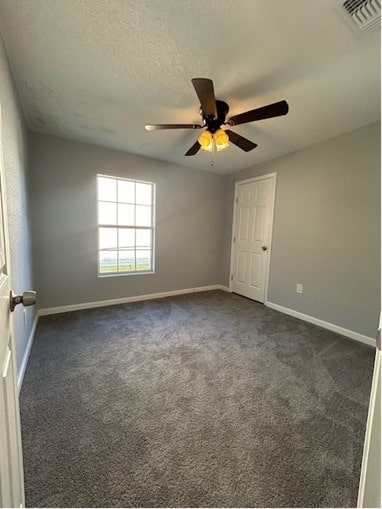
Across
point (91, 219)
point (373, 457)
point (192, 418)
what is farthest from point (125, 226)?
point (373, 457)

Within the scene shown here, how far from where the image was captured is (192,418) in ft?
4.61

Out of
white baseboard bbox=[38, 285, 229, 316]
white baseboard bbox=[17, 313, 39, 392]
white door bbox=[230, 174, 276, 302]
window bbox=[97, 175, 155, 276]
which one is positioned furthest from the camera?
white door bbox=[230, 174, 276, 302]

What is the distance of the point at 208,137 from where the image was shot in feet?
6.66

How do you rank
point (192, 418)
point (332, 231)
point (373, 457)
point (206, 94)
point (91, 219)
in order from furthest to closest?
1. point (91, 219)
2. point (332, 231)
3. point (206, 94)
4. point (192, 418)
5. point (373, 457)

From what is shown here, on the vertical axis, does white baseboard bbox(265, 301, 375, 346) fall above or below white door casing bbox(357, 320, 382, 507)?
below

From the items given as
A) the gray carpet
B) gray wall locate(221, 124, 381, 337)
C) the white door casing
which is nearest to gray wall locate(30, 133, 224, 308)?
the gray carpet

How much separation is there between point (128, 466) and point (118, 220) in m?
2.96

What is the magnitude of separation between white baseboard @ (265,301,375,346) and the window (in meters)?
2.14

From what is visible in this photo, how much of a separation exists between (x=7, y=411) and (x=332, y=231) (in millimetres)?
3208

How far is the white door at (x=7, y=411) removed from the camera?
23.8 inches

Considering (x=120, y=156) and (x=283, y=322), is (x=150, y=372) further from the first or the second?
(x=120, y=156)

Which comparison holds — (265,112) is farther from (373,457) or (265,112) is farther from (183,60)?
(373,457)

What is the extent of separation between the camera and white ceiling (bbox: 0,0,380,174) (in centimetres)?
127

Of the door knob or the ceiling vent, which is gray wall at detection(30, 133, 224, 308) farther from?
the ceiling vent
